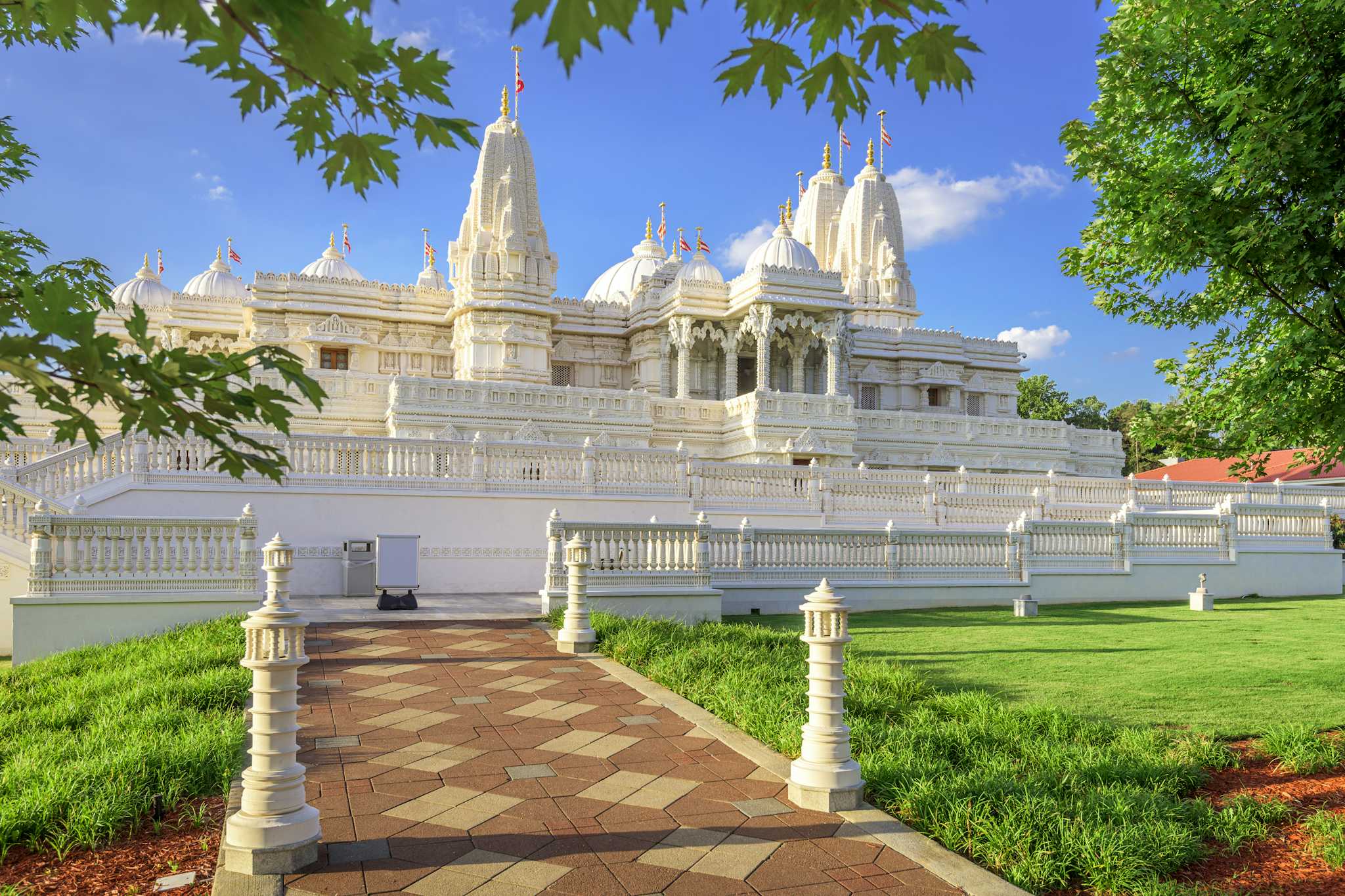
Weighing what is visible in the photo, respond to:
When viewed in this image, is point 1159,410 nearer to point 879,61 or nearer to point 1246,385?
point 1246,385

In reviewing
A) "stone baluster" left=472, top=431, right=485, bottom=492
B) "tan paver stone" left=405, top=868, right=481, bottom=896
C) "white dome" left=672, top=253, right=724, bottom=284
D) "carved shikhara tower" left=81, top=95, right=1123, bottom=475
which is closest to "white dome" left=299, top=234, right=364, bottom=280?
"carved shikhara tower" left=81, top=95, right=1123, bottom=475

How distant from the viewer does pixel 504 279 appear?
3647 cm

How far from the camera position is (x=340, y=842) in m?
4.53

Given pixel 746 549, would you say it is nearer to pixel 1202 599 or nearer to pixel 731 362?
pixel 1202 599

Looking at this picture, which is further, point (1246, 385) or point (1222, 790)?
point (1246, 385)

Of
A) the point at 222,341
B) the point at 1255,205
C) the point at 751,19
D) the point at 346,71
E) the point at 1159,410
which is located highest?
the point at 222,341

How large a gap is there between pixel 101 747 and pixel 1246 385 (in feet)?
27.3

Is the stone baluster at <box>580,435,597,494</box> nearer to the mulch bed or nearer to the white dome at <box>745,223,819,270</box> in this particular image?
the mulch bed

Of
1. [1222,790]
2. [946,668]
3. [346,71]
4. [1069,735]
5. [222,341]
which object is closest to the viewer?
[346,71]

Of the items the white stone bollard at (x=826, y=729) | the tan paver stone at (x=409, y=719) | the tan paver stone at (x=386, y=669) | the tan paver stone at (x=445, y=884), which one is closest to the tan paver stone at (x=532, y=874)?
the tan paver stone at (x=445, y=884)

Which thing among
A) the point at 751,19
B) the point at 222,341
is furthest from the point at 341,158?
the point at 222,341

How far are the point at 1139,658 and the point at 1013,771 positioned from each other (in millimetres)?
5603

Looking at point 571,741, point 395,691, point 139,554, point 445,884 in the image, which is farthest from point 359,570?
point 445,884

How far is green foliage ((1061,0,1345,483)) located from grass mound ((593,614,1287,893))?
2706mm
